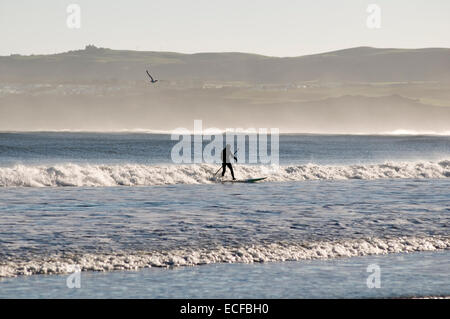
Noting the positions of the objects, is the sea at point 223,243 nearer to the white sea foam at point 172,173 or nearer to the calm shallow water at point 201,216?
the calm shallow water at point 201,216

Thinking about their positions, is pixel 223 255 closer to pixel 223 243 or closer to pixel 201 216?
pixel 223 243

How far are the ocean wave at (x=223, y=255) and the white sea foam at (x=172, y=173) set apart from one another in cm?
2054

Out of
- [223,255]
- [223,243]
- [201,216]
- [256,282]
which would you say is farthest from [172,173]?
[256,282]

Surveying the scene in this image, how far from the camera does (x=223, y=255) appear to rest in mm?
15883

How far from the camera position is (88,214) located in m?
22.5

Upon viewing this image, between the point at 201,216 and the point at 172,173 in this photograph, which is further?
the point at 172,173

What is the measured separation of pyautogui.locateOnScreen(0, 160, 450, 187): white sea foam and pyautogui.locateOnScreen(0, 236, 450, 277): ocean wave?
20544 millimetres

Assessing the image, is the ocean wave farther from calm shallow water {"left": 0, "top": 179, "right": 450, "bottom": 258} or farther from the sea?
calm shallow water {"left": 0, "top": 179, "right": 450, "bottom": 258}

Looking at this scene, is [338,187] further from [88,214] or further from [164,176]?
[88,214]

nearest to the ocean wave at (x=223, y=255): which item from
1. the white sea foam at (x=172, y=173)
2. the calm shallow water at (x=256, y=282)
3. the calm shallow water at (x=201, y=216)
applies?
the calm shallow water at (x=256, y=282)

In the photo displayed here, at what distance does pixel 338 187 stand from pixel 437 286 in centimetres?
2274

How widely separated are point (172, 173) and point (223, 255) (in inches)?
960

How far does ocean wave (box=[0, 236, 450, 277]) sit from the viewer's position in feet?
47.0

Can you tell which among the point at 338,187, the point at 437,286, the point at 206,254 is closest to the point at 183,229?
the point at 206,254
